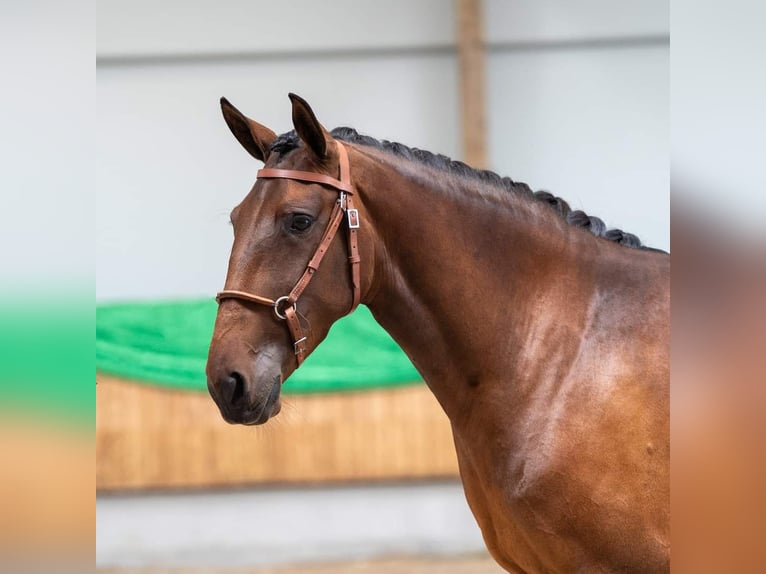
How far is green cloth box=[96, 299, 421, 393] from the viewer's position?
14.2ft

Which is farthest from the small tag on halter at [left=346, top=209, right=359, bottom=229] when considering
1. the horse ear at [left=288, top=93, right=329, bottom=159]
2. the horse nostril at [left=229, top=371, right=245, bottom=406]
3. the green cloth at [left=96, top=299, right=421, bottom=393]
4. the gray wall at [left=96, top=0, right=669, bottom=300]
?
the gray wall at [left=96, top=0, right=669, bottom=300]

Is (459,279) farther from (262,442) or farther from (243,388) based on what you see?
(262,442)

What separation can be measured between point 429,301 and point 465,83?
2.99 meters

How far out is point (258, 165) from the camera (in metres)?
4.59

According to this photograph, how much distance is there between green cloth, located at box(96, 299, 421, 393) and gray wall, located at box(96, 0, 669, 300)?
21 cm

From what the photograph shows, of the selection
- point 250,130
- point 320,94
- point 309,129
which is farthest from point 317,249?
point 320,94

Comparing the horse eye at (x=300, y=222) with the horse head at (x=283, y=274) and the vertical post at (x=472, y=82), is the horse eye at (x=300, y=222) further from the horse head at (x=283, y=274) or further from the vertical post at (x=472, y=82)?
the vertical post at (x=472, y=82)

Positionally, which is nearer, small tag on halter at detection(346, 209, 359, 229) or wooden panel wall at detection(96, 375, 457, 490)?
small tag on halter at detection(346, 209, 359, 229)

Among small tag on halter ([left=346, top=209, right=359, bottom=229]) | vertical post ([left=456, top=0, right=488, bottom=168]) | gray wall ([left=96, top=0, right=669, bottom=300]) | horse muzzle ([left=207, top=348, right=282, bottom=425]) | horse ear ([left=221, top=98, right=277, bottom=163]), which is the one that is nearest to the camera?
horse muzzle ([left=207, top=348, right=282, bottom=425])

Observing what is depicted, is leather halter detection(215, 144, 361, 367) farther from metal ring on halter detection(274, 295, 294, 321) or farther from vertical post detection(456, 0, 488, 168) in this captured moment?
vertical post detection(456, 0, 488, 168)

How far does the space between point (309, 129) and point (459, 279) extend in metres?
0.44

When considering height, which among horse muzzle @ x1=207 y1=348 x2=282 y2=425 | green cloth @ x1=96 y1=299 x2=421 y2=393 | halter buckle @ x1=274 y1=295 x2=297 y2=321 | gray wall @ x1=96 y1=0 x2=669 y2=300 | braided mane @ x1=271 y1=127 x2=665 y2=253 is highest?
gray wall @ x1=96 y1=0 x2=669 y2=300

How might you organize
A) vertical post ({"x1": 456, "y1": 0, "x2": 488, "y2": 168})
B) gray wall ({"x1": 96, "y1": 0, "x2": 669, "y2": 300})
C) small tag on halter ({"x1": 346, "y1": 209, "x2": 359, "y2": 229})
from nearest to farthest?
1. small tag on halter ({"x1": 346, "y1": 209, "x2": 359, "y2": 229})
2. vertical post ({"x1": 456, "y1": 0, "x2": 488, "y2": 168})
3. gray wall ({"x1": 96, "y1": 0, "x2": 669, "y2": 300})
